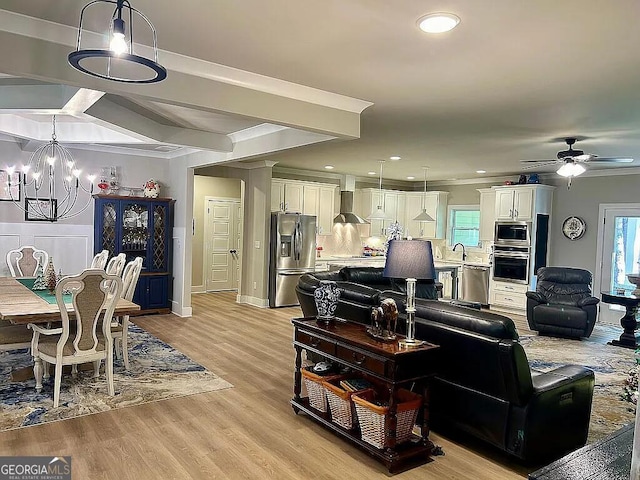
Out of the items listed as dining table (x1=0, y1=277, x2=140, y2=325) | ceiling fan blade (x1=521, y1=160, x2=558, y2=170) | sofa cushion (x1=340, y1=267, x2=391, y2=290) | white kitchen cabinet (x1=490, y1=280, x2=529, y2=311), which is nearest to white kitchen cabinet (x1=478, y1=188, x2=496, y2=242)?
white kitchen cabinet (x1=490, y1=280, x2=529, y2=311)

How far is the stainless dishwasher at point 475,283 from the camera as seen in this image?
30.4 feet

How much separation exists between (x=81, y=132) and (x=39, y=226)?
5.47ft

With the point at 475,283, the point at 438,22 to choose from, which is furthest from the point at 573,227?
the point at 438,22

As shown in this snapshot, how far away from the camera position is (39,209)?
22.2ft

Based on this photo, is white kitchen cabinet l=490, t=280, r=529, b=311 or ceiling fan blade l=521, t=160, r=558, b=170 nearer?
ceiling fan blade l=521, t=160, r=558, b=170

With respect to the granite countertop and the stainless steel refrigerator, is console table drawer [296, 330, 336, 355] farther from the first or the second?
the granite countertop

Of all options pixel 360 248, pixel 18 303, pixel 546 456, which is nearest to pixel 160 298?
pixel 18 303

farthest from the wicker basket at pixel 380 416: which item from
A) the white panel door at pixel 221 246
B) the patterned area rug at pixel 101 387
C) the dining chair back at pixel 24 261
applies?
the white panel door at pixel 221 246

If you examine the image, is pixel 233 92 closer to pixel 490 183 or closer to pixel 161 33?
pixel 161 33

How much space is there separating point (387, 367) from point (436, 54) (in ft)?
6.60

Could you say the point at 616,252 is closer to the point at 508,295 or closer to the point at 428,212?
the point at 508,295

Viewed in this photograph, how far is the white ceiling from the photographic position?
7.82 ft

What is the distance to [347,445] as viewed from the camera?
10.7ft

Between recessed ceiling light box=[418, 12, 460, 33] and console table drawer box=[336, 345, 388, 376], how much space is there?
197 cm
